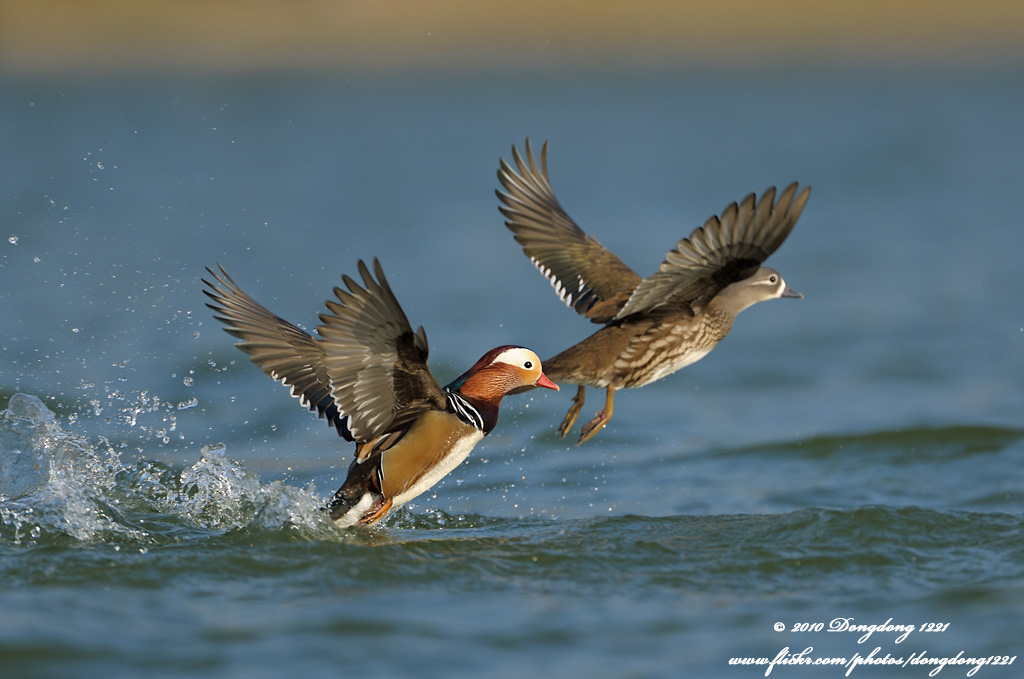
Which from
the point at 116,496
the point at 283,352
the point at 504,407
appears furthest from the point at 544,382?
the point at 504,407

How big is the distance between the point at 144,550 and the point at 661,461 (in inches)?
157

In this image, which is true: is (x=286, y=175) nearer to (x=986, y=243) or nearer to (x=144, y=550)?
(x=986, y=243)

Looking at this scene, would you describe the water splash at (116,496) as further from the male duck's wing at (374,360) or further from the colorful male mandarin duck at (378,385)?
the male duck's wing at (374,360)

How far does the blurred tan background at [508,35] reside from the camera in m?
22.2

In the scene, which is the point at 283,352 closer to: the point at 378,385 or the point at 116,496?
the point at 378,385

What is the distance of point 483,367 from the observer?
6.85m

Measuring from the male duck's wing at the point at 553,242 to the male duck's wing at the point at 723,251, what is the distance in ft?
2.44

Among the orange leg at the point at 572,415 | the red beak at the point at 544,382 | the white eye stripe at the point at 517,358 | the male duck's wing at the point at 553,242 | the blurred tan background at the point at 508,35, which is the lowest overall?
the orange leg at the point at 572,415

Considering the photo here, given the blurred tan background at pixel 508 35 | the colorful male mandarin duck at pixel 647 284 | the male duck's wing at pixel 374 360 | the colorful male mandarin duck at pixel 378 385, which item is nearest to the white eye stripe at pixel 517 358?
the colorful male mandarin duck at pixel 378 385

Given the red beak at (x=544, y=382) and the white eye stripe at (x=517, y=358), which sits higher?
the white eye stripe at (x=517, y=358)

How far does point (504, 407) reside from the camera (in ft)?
34.4

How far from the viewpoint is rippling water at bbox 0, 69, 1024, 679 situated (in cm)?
579

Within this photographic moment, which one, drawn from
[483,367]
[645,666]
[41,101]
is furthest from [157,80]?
[645,666]

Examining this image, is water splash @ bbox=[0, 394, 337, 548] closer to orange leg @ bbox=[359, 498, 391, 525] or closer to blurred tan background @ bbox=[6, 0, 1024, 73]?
orange leg @ bbox=[359, 498, 391, 525]
